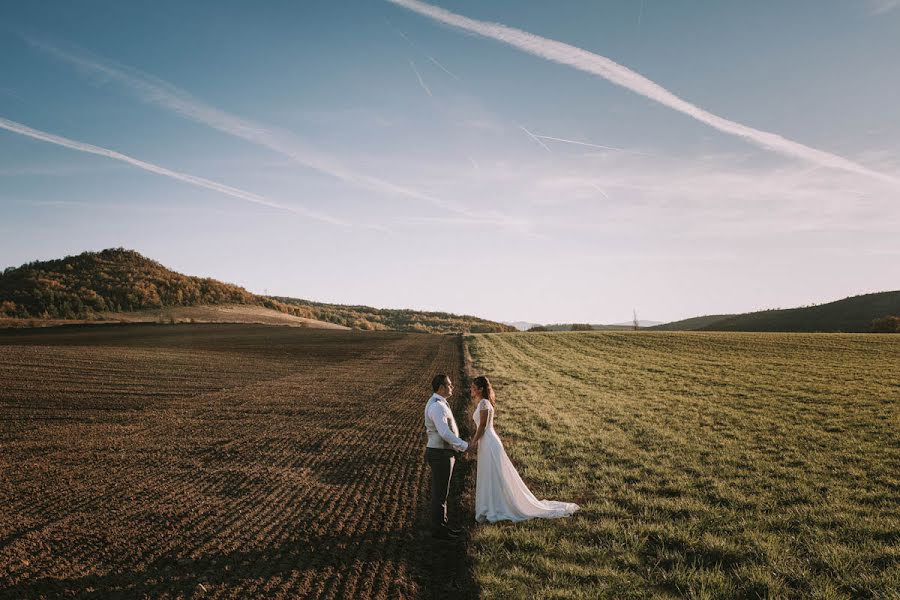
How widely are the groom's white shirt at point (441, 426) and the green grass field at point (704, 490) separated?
1.44 meters

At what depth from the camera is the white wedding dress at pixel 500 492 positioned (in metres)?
7.61

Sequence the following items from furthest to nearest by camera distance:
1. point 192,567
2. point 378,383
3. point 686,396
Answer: point 378,383
point 686,396
point 192,567

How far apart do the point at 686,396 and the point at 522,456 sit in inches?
435

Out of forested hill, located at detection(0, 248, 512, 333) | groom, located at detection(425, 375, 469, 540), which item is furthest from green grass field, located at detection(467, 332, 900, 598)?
forested hill, located at detection(0, 248, 512, 333)

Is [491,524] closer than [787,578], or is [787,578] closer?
[787,578]

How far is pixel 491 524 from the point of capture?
24.7ft

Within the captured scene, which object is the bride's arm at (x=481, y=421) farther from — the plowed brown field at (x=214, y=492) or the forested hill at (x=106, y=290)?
the forested hill at (x=106, y=290)

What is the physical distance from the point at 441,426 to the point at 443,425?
0.11ft

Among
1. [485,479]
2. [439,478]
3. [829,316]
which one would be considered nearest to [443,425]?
[439,478]

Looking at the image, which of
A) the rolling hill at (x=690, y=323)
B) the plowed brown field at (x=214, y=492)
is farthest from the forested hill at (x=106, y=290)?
the plowed brown field at (x=214, y=492)

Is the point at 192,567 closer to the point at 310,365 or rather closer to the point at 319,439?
the point at 319,439

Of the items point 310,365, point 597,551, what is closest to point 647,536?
point 597,551

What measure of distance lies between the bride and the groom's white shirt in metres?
0.57

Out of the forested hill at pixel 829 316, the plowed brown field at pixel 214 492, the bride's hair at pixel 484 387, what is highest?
A: the forested hill at pixel 829 316
